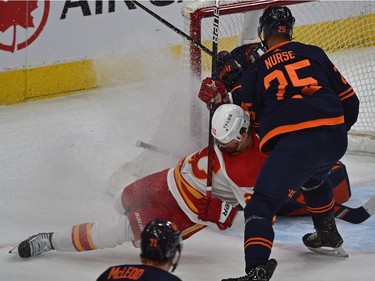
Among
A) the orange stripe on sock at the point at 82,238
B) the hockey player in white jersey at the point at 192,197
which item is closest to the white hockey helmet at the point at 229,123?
the hockey player in white jersey at the point at 192,197

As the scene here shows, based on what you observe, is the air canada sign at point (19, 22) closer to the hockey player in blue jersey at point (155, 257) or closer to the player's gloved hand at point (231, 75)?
the player's gloved hand at point (231, 75)

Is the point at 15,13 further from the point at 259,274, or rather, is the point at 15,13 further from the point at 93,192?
the point at 259,274

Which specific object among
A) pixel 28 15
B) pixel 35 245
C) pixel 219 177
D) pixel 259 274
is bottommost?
pixel 35 245

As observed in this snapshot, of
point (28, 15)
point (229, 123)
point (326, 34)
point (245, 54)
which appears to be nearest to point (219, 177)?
point (229, 123)

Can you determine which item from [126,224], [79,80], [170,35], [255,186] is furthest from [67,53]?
[255,186]

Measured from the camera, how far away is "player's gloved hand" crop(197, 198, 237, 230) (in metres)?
3.95

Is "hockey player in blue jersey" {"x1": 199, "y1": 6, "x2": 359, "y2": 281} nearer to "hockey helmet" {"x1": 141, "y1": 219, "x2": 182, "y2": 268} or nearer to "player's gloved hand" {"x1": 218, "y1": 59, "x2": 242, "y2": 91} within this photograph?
"player's gloved hand" {"x1": 218, "y1": 59, "x2": 242, "y2": 91}

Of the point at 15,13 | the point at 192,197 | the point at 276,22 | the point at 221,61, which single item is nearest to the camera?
the point at 276,22

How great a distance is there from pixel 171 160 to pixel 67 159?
0.55 meters

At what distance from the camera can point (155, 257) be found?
8.44ft

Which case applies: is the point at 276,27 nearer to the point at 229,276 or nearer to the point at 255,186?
the point at 255,186

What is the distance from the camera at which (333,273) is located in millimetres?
3986

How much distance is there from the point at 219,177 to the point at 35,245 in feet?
2.59

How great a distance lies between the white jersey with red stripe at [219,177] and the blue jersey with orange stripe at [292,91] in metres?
0.16
